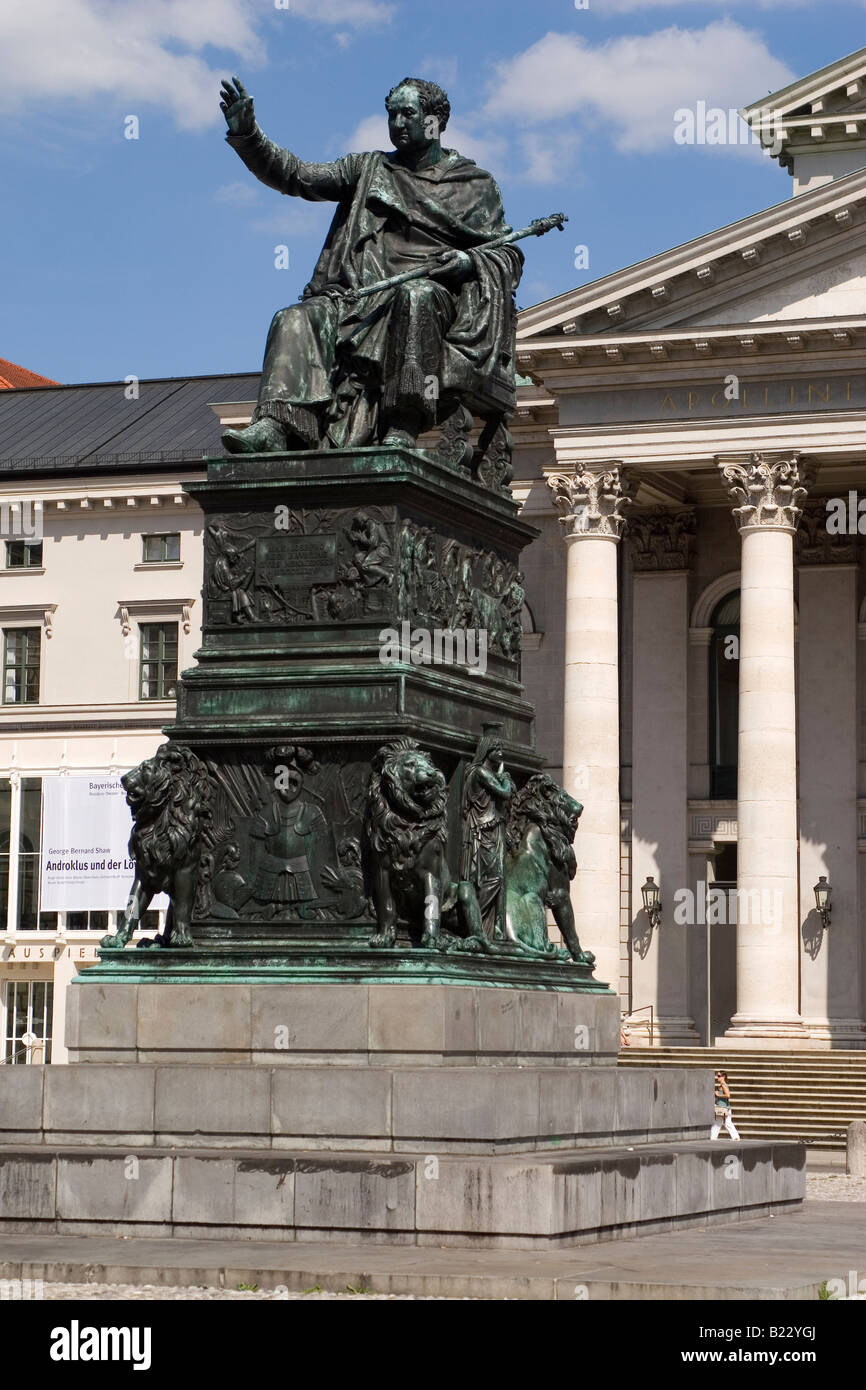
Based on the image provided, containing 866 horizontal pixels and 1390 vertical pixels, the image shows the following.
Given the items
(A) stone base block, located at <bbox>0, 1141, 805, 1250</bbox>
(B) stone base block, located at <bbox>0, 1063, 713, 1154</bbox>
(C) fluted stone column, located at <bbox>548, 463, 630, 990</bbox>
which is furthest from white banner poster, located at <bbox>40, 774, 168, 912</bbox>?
(A) stone base block, located at <bbox>0, 1141, 805, 1250</bbox>

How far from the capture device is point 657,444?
60.5 meters

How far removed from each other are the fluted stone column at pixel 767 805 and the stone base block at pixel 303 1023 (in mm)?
41665

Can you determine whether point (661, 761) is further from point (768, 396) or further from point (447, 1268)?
point (447, 1268)

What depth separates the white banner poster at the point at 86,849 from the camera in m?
71.6

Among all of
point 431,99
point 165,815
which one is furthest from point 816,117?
point 165,815

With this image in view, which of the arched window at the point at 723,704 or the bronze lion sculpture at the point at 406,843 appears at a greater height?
the arched window at the point at 723,704

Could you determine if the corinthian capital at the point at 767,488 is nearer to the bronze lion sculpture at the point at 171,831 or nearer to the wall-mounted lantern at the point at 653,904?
the wall-mounted lantern at the point at 653,904

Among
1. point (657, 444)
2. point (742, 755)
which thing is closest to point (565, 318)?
point (657, 444)

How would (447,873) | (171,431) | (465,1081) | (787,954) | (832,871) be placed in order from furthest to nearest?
(171,431) → (832,871) → (787,954) → (447,873) → (465,1081)

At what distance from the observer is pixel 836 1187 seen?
35.0m

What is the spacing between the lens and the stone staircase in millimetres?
50969

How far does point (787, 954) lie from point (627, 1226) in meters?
43.3

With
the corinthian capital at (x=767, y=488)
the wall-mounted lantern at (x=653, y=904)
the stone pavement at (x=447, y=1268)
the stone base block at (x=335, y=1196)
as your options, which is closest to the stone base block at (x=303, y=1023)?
the stone base block at (x=335, y=1196)
